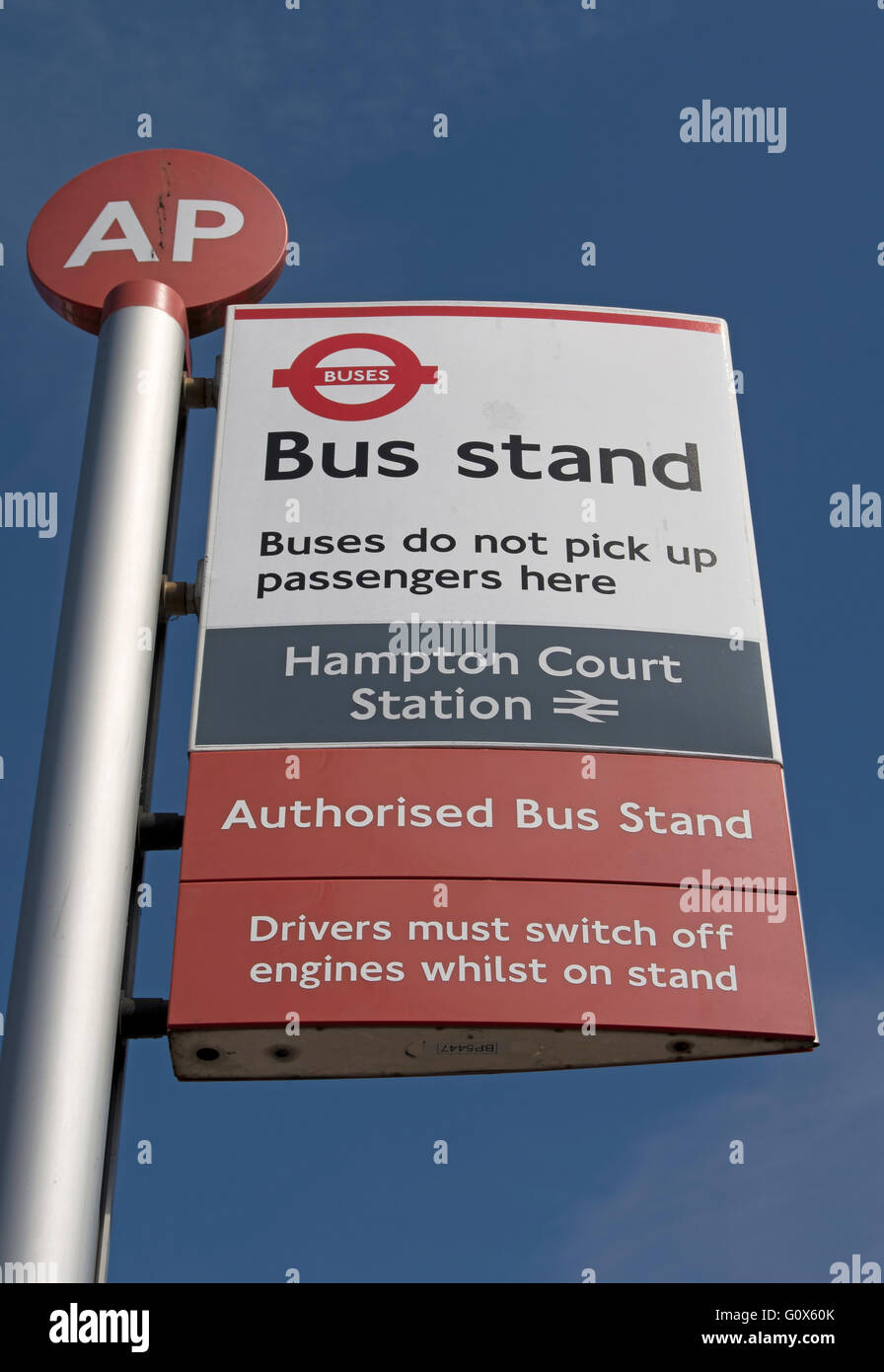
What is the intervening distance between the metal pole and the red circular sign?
1.10 feet

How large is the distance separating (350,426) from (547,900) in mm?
2707

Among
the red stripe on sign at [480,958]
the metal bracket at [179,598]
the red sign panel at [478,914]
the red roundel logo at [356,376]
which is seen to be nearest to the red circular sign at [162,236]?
the red roundel logo at [356,376]

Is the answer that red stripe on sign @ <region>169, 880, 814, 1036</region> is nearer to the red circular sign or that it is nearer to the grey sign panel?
the grey sign panel

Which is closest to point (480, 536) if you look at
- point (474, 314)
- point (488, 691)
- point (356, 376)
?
point (488, 691)

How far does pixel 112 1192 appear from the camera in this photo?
582 centimetres

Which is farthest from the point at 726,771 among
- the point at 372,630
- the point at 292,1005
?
the point at 292,1005

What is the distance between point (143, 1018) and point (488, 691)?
74.8 inches

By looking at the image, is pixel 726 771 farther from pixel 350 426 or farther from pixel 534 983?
pixel 350 426

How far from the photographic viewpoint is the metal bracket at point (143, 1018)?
600 cm

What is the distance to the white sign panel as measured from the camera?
22.4 feet

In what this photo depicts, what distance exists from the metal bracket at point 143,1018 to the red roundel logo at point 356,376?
3071mm

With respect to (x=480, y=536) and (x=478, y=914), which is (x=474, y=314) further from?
(x=478, y=914)

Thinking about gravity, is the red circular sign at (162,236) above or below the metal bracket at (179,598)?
above

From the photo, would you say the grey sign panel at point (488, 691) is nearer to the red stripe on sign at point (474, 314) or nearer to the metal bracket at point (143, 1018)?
the metal bracket at point (143, 1018)
